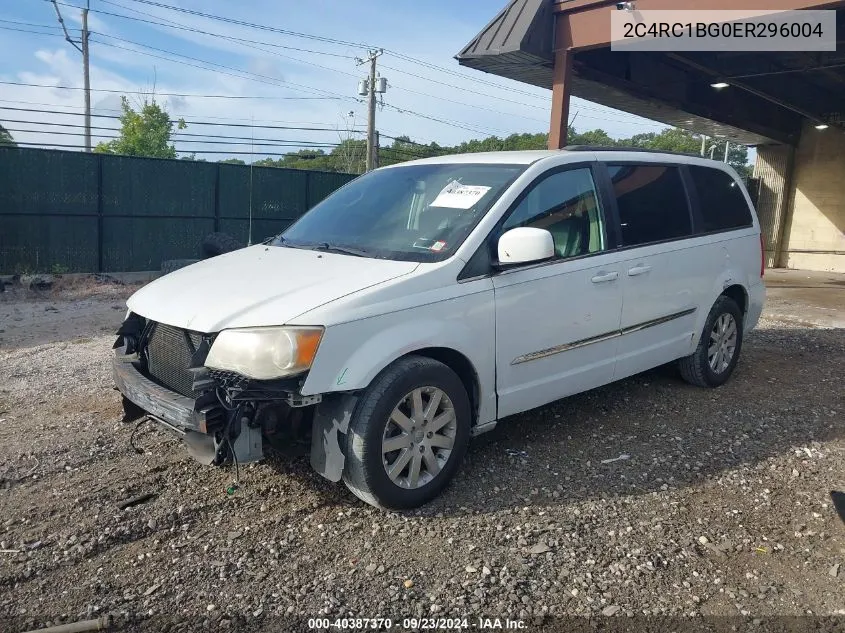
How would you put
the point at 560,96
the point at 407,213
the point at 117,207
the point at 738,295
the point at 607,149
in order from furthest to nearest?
the point at 117,207
the point at 560,96
the point at 738,295
the point at 607,149
the point at 407,213

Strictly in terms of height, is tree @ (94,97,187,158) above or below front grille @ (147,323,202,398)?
above

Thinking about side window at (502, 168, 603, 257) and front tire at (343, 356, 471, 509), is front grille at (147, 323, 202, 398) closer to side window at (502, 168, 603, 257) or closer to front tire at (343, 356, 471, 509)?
front tire at (343, 356, 471, 509)

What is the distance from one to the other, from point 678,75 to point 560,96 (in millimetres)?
4188

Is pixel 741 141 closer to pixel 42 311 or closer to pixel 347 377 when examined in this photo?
pixel 42 311

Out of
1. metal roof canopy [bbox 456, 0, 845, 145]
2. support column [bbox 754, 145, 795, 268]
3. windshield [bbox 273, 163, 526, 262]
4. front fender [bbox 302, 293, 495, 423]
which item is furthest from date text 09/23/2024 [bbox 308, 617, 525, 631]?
support column [bbox 754, 145, 795, 268]

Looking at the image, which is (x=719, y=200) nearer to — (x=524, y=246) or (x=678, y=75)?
(x=524, y=246)

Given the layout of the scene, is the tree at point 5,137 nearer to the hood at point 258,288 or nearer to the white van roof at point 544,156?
the hood at point 258,288

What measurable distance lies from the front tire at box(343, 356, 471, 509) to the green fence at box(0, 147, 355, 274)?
9785 mm

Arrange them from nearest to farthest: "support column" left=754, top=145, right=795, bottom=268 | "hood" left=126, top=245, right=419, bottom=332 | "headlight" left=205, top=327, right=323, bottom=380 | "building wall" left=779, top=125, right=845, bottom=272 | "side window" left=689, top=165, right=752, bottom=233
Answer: "headlight" left=205, top=327, right=323, bottom=380 < "hood" left=126, top=245, right=419, bottom=332 < "side window" left=689, top=165, right=752, bottom=233 < "building wall" left=779, top=125, right=845, bottom=272 < "support column" left=754, top=145, right=795, bottom=268

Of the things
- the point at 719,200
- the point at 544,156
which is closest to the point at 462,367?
the point at 544,156

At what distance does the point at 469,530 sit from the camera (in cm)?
336

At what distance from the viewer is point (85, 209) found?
1168cm

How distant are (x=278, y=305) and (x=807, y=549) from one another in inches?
109

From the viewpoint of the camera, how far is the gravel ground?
279 cm
